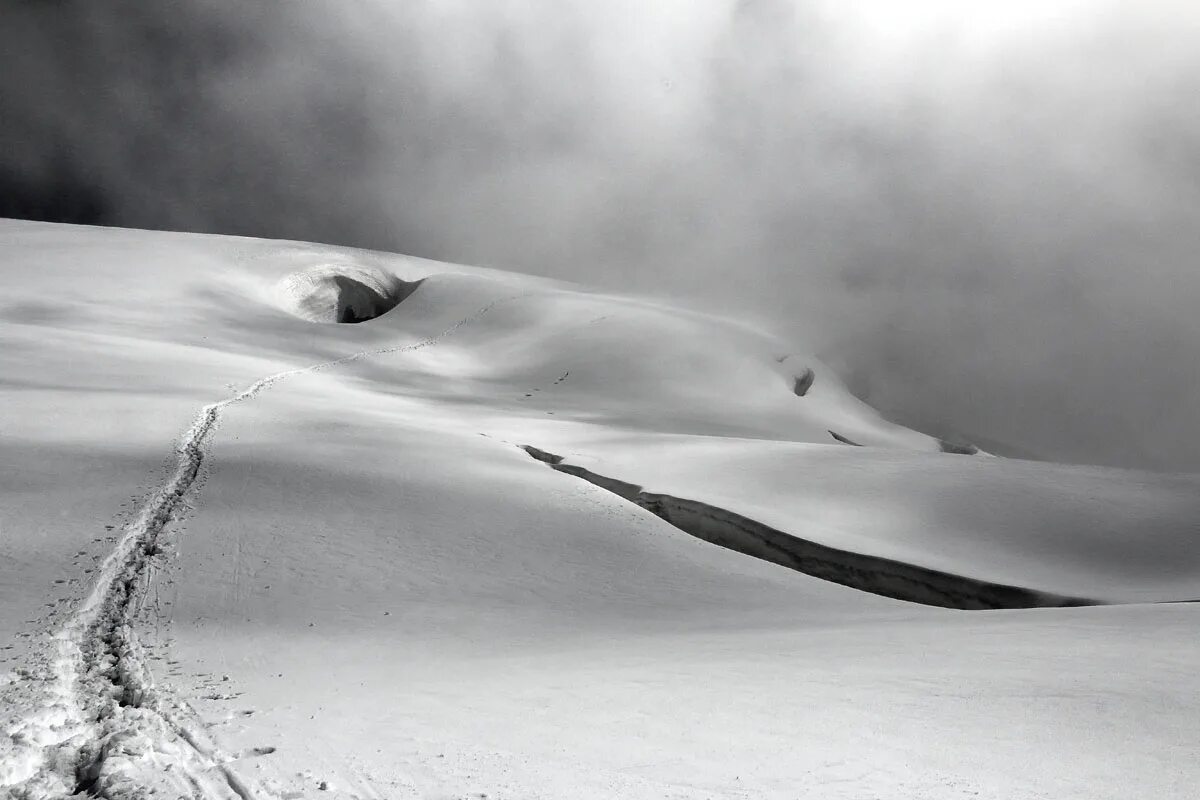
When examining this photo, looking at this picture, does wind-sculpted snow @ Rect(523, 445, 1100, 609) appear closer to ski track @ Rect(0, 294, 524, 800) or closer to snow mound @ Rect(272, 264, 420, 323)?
ski track @ Rect(0, 294, 524, 800)

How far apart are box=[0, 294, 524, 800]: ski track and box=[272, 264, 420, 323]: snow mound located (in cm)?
2631

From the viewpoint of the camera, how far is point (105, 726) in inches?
167

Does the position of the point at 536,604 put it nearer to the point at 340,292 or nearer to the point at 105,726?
the point at 105,726

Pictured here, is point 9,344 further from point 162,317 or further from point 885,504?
point 885,504

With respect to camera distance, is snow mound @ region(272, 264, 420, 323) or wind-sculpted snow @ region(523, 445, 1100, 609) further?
snow mound @ region(272, 264, 420, 323)

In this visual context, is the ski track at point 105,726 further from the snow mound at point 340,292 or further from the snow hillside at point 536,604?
the snow mound at point 340,292

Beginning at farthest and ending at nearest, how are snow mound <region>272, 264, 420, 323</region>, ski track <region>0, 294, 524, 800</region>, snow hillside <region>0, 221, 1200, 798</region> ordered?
snow mound <region>272, 264, 420, 323</region> < snow hillside <region>0, 221, 1200, 798</region> < ski track <region>0, 294, 524, 800</region>

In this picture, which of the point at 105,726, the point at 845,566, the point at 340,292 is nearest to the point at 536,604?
the point at 845,566

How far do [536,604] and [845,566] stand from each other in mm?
3703

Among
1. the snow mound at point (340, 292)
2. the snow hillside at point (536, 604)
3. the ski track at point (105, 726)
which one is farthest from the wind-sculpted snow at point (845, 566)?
the snow mound at point (340, 292)

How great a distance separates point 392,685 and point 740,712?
218cm

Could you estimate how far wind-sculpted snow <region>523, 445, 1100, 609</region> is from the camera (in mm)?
8922

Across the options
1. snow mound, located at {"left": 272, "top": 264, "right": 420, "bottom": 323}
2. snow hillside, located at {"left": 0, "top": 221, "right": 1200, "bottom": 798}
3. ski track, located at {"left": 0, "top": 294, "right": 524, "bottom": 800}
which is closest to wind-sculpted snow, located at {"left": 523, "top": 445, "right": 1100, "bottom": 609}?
snow hillside, located at {"left": 0, "top": 221, "right": 1200, "bottom": 798}

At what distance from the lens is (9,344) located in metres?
15.9
